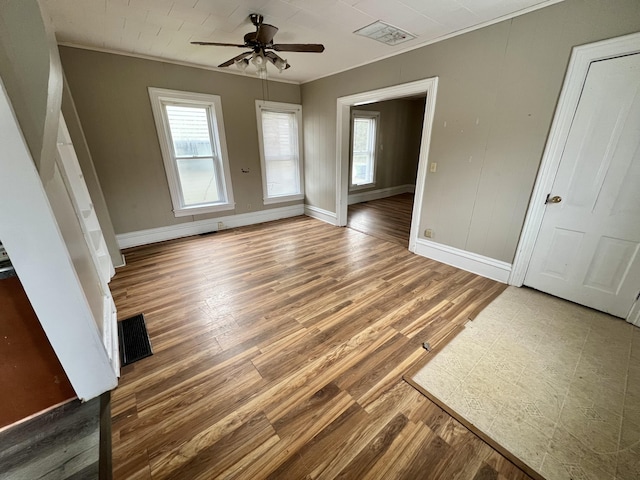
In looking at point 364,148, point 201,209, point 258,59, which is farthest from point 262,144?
point 364,148

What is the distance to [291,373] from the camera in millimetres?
1597

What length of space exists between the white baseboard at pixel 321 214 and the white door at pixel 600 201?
2999 mm

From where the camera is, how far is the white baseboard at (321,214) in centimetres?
466

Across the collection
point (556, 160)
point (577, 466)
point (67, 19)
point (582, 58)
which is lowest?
point (577, 466)

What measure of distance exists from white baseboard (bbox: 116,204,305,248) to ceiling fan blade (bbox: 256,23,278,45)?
2.86m

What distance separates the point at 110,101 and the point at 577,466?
5244 mm

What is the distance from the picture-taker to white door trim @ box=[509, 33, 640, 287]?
5.83 ft

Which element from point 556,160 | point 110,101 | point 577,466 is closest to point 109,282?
point 110,101

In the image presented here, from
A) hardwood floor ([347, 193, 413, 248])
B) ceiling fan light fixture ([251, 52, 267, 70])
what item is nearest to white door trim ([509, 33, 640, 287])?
hardwood floor ([347, 193, 413, 248])

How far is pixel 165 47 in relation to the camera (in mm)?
2885

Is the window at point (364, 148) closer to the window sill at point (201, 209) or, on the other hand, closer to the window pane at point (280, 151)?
the window pane at point (280, 151)

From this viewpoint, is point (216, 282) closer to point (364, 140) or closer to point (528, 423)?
point (528, 423)

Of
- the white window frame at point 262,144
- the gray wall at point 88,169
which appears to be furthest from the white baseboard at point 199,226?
the gray wall at point 88,169

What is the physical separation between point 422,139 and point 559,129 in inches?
49.6
